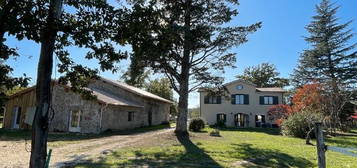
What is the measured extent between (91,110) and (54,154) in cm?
931

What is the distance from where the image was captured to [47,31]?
4250 millimetres

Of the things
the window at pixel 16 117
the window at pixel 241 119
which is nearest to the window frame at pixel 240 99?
the window at pixel 241 119

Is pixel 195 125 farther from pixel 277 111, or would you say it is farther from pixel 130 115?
pixel 277 111

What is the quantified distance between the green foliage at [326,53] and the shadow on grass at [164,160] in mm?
31407

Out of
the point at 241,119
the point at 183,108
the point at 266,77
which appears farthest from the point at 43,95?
the point at 266,77

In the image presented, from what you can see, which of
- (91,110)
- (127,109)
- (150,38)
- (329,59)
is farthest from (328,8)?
(150,38)

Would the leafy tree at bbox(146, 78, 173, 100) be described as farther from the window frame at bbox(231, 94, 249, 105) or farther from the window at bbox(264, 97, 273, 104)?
the window at bbox(264, 97, 273, 104)

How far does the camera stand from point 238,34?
15883 millimetres

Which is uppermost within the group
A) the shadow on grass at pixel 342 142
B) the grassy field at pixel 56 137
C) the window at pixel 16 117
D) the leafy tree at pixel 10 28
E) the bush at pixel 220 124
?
the leafy tree at pixel 10 28

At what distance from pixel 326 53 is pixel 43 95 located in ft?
127

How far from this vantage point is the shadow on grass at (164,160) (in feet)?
24.7

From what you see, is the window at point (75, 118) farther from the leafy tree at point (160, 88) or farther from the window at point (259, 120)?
the leafy tree at point (160, 88)

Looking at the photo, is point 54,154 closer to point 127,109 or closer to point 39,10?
point 39,10

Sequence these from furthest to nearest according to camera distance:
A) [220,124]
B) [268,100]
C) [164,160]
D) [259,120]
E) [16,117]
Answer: [259,120]
[268,100]
[220,124]
[16,117]
[164,160]
